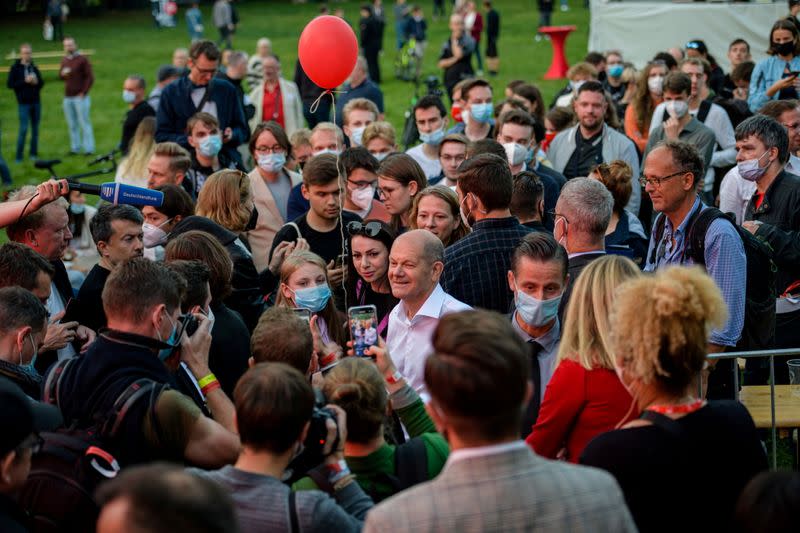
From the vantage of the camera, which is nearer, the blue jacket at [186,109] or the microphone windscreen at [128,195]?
the microphone windscreen at [128,195]

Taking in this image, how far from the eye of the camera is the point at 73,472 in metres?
3.47

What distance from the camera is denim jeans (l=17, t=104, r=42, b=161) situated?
1877 cm

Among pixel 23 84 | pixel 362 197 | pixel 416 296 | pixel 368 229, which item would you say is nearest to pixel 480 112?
pixel 362 197

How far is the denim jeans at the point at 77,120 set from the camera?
64.4 feet

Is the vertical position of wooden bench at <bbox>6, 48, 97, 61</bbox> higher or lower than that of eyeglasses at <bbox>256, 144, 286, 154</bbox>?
lower

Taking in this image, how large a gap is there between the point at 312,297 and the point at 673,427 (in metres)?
2.92

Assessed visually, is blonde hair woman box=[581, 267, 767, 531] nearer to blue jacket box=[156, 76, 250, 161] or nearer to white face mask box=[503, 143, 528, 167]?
white face mask box=[503, 143, 528, 167]

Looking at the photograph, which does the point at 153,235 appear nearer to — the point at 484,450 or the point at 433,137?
the point at 433,137

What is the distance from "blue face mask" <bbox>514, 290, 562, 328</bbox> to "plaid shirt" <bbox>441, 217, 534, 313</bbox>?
0.76 m

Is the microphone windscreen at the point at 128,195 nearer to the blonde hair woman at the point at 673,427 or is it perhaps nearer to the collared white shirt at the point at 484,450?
the blonde hair woman at the point at 673,427

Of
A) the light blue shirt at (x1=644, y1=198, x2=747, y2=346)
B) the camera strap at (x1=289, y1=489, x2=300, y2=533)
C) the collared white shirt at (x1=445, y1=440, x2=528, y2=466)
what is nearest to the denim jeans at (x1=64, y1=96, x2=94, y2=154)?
the light blue shirt at (x1=644, y1=198, x2=747, y2=346)

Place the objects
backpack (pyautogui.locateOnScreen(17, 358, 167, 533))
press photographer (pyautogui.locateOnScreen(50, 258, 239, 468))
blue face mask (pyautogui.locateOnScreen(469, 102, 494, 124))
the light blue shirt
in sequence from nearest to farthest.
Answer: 1. backpack (pyautogui.locateOnScreen(17, 358, 167, 533))
2. press photographer (pyautogui.locateOnScreen(50, 258, 239, 468))
3. the light blue shirt
4. blue face mask (pyautogui.locateOnScreen(469, 102, 494, 124))

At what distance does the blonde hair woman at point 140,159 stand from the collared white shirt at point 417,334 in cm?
521

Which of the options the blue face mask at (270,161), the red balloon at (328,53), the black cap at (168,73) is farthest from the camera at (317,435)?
the black cap at (168,73)
